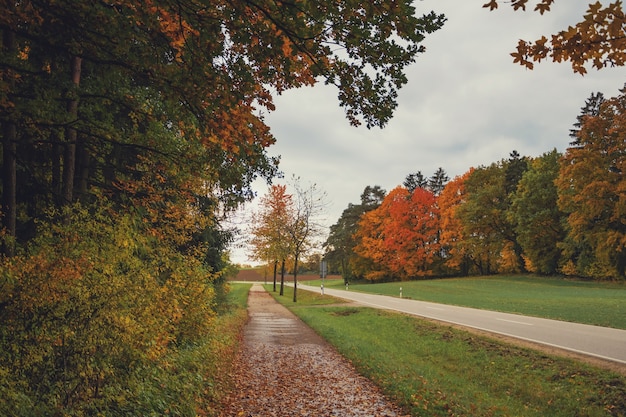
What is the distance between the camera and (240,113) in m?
4.87

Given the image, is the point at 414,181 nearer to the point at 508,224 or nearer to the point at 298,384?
the point at 508,224

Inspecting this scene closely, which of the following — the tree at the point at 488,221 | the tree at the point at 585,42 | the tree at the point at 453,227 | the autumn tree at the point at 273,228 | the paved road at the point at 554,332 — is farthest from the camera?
the tree at the point at 453,227

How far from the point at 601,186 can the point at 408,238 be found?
22.7 meters

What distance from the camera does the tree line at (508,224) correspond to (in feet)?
114

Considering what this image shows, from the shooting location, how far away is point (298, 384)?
322 inches

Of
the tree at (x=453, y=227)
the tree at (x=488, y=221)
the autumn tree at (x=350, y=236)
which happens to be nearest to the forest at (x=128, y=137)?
the tree at (x=488, y=221)

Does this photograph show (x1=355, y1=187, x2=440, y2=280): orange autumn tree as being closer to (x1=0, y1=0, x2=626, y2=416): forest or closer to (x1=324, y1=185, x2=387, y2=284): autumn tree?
(x1=324, y1=185, x2=387, y2=284): autumn tree

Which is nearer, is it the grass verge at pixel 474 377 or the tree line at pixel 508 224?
the grass verge at pixel 474 377

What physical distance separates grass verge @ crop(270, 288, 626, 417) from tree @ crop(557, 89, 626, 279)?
1051 inches

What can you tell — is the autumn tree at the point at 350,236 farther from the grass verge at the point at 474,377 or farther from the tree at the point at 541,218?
the grass verge at the point at 474,377

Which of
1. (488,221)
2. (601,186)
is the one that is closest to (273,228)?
(601,186)

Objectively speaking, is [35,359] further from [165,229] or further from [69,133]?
[165,229]

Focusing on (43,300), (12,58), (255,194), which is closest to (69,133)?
(12,58)

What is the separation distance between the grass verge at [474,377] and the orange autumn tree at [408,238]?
3939 centimetres
